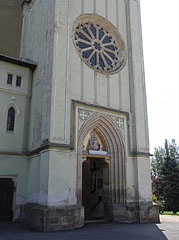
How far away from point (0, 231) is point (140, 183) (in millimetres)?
7614

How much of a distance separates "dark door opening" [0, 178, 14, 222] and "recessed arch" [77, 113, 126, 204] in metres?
4.66

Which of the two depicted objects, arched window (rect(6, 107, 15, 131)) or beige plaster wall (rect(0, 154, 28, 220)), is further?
arched window (rect(6, 107, 15, 131))

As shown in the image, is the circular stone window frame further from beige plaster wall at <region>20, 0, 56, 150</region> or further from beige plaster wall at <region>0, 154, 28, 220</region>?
beige plaster wall at <region>0, 154, 28, 220</region>

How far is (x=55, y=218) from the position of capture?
408 inches

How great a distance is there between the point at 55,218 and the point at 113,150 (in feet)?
17.5

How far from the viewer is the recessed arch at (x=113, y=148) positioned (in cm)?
1342

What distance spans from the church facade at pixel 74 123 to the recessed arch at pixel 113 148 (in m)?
0.05

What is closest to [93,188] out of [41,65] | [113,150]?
[113,150]

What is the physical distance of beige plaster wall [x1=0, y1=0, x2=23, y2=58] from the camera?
58.2 feet

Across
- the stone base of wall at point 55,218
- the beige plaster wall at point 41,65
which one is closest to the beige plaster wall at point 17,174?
the beige plaster wall at point 41,65

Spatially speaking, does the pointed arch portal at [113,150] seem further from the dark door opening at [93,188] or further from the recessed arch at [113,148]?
the dark door opening at [93,188]

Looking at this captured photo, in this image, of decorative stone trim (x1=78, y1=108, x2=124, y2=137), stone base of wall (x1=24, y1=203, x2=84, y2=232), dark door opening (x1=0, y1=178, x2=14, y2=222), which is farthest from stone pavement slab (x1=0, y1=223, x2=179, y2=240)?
decorative stone trim (x1=78, y1=108, x2=124, y2=137)

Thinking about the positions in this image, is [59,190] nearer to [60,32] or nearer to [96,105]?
[96,105]

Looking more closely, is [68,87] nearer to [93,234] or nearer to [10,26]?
[93,234]
